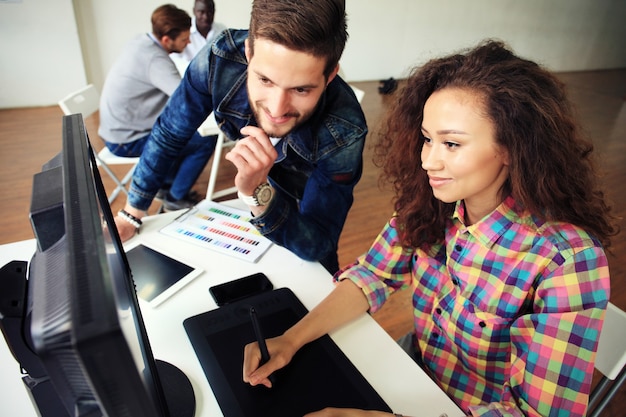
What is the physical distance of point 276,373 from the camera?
0.79 meters

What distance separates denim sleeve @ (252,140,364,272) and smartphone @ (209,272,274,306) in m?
0.12

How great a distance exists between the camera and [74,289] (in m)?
0.28

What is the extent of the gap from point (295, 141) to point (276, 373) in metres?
0.72

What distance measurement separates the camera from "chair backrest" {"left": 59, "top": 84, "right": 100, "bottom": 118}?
222cm

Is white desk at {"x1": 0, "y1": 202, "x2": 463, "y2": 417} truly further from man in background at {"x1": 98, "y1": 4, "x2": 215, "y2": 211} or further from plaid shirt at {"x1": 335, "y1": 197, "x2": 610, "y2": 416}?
man in background at {"x1": 98, "y1": 4, "x2": 215, "y2": 211}

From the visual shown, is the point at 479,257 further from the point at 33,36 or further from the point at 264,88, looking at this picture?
the point at 33,36

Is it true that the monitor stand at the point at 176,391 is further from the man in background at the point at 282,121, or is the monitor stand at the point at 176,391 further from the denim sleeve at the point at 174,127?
the denim sleeve at the point at 174,127

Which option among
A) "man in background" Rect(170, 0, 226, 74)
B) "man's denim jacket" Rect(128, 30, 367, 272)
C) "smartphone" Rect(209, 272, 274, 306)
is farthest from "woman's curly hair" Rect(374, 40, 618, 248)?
"man in background" Rect(170, 0, 226, 74)

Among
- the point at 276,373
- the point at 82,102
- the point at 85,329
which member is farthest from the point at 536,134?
the point at 82,102

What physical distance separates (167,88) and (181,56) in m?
1.47

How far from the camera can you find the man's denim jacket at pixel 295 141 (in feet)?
3.84

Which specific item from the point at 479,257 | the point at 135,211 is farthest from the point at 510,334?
the point at 135,211

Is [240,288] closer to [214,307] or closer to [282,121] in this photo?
[214,307]

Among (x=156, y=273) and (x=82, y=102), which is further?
(x=82, y=102)
